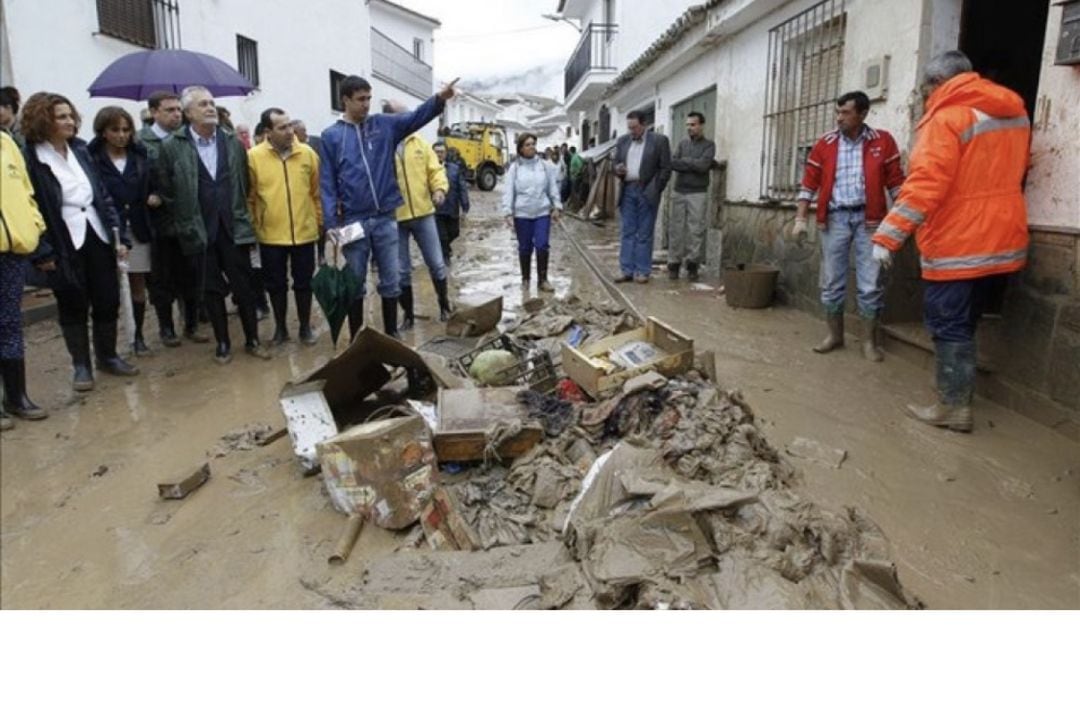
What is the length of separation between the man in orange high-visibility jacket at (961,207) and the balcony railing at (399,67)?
16.7 m

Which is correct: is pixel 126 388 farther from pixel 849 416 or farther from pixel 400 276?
pixel 849 416

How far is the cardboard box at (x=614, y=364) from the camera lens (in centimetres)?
312

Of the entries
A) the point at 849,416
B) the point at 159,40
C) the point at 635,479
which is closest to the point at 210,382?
the point at 159,40

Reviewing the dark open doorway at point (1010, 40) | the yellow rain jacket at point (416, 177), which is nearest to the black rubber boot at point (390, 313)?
the yellow rain jacket at point (416, 177)

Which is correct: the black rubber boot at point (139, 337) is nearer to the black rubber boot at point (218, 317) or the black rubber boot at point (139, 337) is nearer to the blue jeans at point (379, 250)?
the black rubber boot at point (218, 317)

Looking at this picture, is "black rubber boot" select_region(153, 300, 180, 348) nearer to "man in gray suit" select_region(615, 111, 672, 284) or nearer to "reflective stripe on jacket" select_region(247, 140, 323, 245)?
"reflective stripe on jacket" select_region(247, 140, 323, 245)

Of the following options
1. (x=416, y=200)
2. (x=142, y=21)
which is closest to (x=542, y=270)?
(x=416, y=200)

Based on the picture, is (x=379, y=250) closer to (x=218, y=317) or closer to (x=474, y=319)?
(x=474, y=319)

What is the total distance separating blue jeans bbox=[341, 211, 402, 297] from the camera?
4.11 metres

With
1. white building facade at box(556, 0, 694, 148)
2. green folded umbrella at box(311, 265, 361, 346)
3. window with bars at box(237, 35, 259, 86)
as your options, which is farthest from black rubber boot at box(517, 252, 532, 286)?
white building facade at box(556, 0, 694, 148)

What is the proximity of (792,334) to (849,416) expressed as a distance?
1.55 meters

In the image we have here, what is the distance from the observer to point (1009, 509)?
2.37m

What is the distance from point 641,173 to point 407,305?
97.2 inches

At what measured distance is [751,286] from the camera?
5.40m
